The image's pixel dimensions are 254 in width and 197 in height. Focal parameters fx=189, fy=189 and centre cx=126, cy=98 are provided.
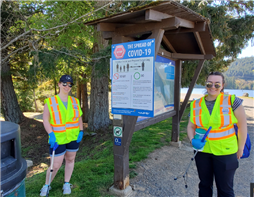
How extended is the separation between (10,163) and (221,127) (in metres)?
2.19

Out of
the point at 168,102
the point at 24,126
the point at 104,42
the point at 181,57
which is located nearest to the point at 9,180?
the point at 168,102

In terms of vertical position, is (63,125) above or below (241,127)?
below

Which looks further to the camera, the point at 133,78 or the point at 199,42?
the point at 199,42

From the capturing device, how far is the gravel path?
3.33m

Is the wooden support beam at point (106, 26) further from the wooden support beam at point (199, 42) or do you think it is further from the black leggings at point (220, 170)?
the black leggings at point (220, 170)

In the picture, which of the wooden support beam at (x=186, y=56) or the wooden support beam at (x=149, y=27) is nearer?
the wooden support beam at (x=149, y=27)

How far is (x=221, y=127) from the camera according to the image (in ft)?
7.31

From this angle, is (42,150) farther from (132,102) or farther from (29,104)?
(29,104)

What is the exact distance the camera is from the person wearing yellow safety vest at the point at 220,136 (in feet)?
7.15

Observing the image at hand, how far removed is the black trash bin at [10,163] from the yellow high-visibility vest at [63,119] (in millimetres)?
1104

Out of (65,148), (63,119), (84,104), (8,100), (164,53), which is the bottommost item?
(84,104)

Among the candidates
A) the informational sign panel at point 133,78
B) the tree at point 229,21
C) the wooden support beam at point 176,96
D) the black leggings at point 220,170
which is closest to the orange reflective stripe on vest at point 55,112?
the informational sign panel at point 133,78

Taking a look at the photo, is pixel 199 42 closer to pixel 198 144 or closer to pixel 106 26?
pixel 106 26

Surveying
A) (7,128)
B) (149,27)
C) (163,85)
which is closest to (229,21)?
(163,85)
